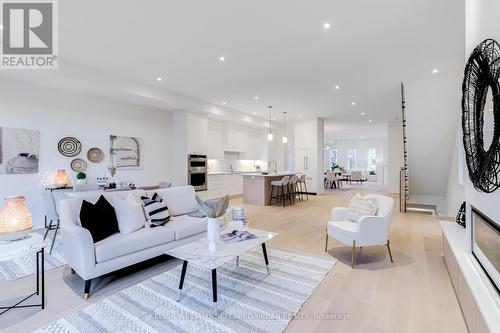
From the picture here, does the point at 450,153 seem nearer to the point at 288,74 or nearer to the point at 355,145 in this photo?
the point at 288,74

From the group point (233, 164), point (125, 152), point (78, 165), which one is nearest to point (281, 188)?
point (233, 164)

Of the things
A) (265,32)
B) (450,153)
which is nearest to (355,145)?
(450,153)

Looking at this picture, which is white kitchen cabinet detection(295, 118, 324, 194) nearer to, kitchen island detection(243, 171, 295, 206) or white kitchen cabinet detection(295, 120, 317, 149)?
white kitchen cabinet detection(295, 120, 317, 149)

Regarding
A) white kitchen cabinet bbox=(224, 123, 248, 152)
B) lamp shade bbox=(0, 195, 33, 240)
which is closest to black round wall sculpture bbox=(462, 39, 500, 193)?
lamp shade bbox=(0, 195, 33, 240)

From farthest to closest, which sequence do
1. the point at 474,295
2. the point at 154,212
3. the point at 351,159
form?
the point at 351,159
the point at 154,212
the point at 474,295

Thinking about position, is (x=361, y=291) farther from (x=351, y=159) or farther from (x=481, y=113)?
(x=351, y=159)

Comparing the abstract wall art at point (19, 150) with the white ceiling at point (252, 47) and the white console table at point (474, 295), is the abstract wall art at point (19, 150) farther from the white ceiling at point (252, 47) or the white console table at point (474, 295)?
the white console table at point (474, 295)

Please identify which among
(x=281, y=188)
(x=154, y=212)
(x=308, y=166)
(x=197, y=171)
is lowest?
(x=281, y=188)

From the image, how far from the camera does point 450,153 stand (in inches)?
212

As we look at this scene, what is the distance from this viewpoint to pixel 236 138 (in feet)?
29.7

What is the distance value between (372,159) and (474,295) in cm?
1605

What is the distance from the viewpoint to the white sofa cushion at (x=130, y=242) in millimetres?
2418

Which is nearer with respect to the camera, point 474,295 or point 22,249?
point 474,295

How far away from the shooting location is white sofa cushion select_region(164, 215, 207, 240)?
10.3ft
